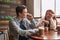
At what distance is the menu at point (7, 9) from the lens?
388 cm

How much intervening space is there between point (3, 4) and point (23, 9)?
1.28m

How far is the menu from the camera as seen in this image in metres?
3.88

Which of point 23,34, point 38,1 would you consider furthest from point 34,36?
point 38,1

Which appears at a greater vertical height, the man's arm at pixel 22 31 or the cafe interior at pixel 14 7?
the cafe interior at pixel 14 7

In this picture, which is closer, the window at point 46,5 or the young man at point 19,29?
the young man at point 19,29

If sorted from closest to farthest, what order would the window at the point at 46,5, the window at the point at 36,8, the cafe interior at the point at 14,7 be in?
the cafe interior at the point at 14,7, the window at the point at 36,8, the window at the point at 46,5

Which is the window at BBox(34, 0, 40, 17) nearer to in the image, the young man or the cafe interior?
the cafe interior

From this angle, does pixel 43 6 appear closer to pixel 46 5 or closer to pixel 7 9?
pixel 46 5

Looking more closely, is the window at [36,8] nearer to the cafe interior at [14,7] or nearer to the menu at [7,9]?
the cafe interior at [14,7]

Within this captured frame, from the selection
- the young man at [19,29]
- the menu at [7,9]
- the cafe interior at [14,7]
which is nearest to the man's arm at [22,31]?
the young man at [19,29]

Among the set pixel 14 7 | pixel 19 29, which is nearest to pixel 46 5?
pixel 14 7

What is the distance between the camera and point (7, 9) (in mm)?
3959

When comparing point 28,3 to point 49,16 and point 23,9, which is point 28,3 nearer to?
point 49,16

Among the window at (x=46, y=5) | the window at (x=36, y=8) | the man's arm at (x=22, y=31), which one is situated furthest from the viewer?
the window at (x=46, y=5)
